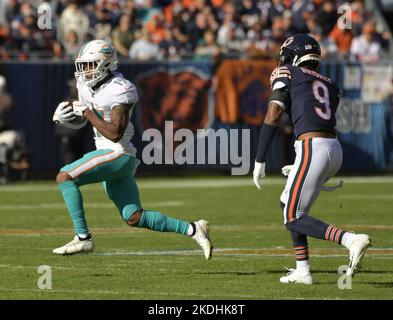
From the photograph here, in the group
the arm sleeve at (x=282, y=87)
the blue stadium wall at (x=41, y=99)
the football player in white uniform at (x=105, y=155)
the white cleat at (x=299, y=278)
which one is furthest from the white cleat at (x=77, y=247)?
the blue stadium wall at (x=41, y=99)

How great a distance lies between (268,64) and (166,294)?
14162mm

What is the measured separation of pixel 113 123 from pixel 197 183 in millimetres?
10964

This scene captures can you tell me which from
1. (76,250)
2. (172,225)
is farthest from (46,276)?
(172,225)

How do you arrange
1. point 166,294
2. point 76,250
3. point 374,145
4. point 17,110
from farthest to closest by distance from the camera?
point 374,145, point 17,110, point 76,250, point 166,294

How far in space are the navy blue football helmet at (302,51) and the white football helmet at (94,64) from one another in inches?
59.8

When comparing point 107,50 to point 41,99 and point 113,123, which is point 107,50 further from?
point 41,99

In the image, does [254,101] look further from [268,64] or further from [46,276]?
[46,276]

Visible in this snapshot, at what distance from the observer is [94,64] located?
912cm

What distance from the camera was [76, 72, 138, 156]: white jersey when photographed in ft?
29.5

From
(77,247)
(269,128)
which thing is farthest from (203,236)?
Result: (269,128)

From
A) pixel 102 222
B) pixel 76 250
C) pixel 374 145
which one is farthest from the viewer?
pixel 374 145

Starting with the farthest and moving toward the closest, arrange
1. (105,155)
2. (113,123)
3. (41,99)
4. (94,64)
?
(41,99) < (94,64) < (105,155) < (113,123)

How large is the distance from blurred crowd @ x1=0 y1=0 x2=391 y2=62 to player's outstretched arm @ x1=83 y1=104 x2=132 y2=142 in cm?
1148

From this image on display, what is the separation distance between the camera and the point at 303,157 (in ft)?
26.8
